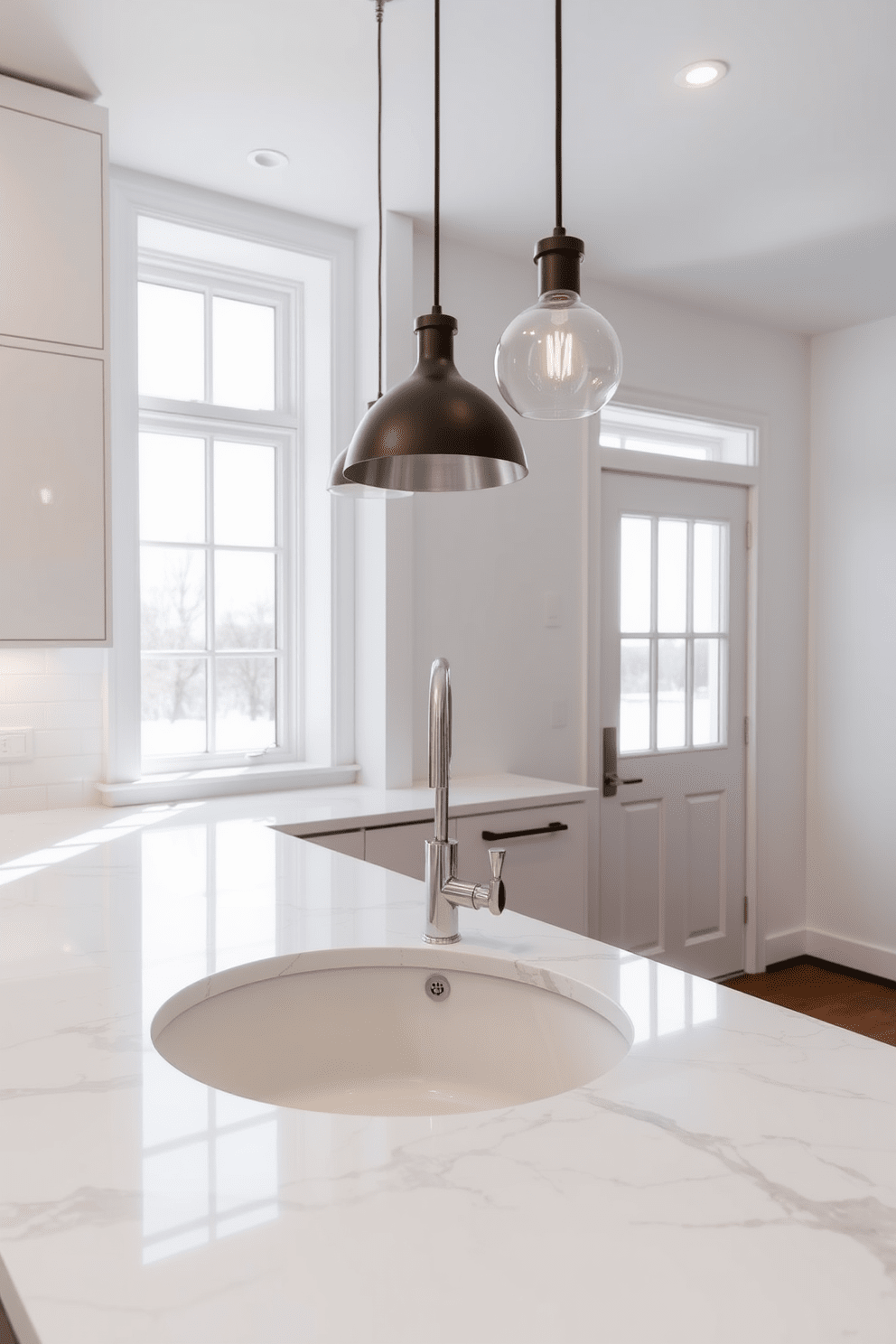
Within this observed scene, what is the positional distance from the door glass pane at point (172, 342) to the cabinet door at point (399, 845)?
4.87 ft

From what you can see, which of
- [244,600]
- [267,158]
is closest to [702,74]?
[267,158]

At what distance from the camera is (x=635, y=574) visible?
3.77 metres

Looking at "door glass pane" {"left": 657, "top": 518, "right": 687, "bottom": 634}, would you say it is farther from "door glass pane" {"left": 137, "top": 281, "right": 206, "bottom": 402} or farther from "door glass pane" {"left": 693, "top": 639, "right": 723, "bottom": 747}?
"door glass pane" {"left": 137, "top": 281, "right": 206, "bottom": 402}

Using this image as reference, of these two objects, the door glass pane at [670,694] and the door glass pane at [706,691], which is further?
the door glass pane at [706,691]

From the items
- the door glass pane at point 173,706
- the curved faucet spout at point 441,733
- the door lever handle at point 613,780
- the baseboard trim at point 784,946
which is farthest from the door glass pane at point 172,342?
the baseboard trim at point 784,946

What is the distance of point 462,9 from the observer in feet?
6.71

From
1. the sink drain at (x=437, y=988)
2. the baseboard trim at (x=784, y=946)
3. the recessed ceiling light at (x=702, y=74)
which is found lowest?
the baseboard trim at (x=784, y=946)

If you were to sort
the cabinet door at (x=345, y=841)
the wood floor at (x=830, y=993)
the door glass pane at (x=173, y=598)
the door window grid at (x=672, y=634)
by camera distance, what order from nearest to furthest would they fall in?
the cabinet door at (x=345, y=841)
the door glass pane at (x=173, y=598)
the wood floor at (x=830, y=993)
the door window grid at (x=672, y=634)

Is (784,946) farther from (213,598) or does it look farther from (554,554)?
(213,598)

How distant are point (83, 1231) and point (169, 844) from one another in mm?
1381

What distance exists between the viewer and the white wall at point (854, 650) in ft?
13.2

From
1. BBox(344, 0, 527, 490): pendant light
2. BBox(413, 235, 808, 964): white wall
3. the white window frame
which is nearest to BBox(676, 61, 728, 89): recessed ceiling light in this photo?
BBox(413, 235, 808, 964): white wall

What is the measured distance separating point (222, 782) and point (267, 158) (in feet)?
5.67

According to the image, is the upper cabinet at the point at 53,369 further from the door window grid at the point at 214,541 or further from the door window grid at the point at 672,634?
the door window grid at the point at 672,634
